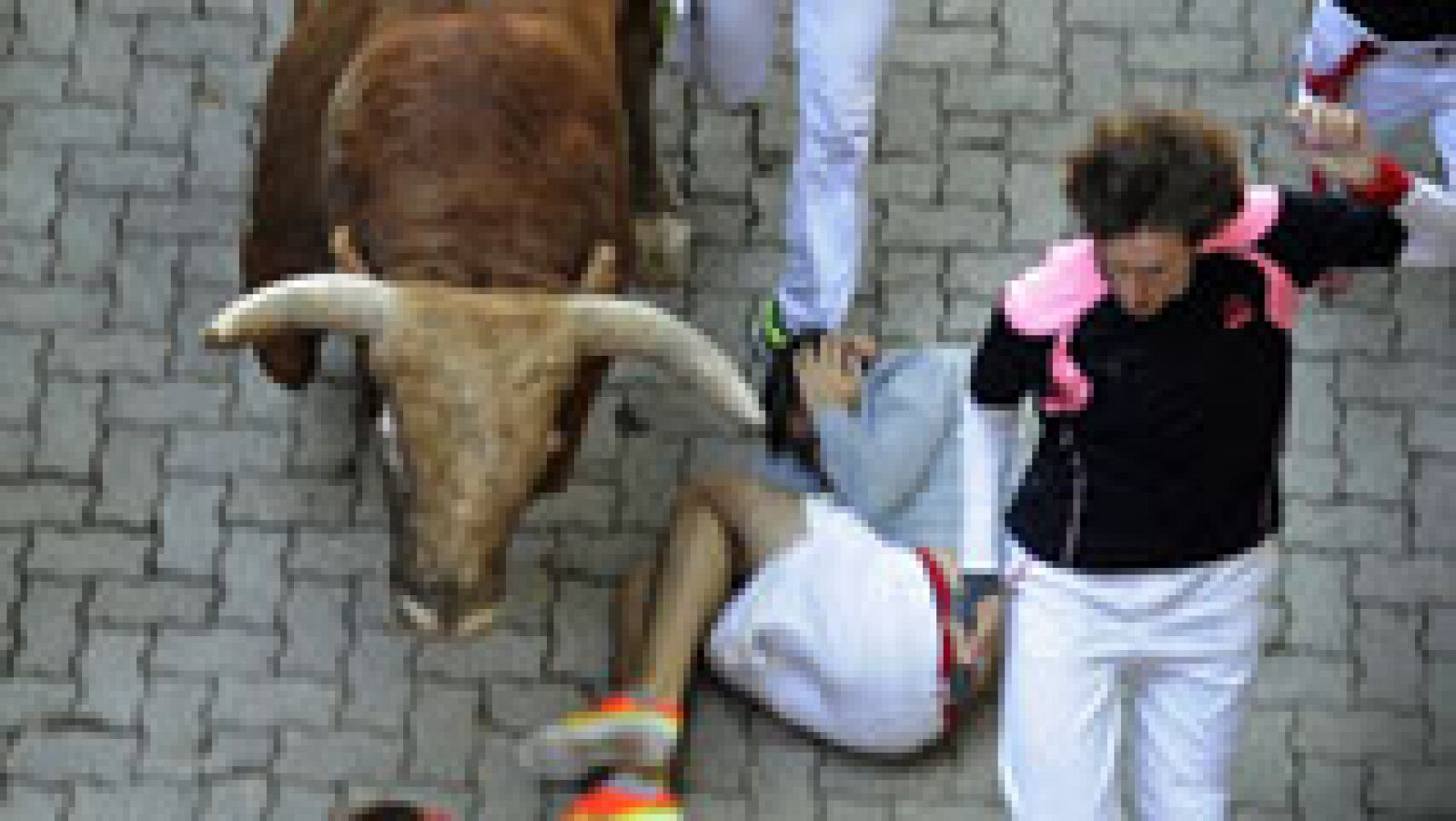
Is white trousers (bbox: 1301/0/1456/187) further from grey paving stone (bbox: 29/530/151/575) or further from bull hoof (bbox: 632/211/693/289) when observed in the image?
grey paving stone (bbox: 29/530/151/575)

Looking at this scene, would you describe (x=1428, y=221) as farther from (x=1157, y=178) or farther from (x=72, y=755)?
(x=72, y=755)

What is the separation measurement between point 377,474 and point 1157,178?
3.10 m

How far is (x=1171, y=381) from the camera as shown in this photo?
6586 mm

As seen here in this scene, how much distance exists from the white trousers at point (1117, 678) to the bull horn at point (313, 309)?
1.62 meters

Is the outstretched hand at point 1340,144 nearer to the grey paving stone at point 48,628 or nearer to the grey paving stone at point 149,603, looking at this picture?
the grey paving stone at point 149,603

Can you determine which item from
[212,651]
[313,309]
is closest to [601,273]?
[313,309]

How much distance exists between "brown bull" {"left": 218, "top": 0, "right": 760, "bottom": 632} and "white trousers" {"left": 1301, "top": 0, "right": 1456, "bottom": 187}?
6.40ft

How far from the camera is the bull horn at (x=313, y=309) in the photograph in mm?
7082

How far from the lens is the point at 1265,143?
9.38 metres

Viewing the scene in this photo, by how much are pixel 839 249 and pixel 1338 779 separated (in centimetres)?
204

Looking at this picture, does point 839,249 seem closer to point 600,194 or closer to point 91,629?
point 600,194

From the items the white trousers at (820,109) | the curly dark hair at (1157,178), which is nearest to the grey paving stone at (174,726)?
the white trousers at (820,109)

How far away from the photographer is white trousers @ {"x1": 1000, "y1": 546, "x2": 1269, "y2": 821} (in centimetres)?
696

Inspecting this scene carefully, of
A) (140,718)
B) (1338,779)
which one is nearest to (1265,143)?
(1338,779)
